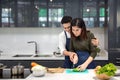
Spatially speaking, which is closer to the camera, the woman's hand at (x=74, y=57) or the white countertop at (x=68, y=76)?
the white countertop at (x=68, y=76)

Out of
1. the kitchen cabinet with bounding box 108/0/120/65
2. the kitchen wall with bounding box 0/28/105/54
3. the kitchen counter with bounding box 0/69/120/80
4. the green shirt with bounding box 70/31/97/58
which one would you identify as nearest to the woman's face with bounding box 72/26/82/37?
the green shirt with bounding box 70/31/97/58

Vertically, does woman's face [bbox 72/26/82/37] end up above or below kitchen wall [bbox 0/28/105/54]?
above

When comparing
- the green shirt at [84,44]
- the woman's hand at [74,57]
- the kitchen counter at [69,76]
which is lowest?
the kitchen counter at [69,76]

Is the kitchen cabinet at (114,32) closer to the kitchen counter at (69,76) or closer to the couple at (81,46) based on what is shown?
the couple at (81,46)

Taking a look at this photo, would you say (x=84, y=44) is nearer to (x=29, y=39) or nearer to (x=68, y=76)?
(x=68, y=76)

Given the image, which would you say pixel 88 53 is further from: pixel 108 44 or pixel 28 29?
pixel 28 29

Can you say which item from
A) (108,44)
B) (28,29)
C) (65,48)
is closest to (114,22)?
(108,44)

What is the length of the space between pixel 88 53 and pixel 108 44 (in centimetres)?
143

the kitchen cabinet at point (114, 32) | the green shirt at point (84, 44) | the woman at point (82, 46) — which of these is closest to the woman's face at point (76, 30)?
the woman at point (82, 46)

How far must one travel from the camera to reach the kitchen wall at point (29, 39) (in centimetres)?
495

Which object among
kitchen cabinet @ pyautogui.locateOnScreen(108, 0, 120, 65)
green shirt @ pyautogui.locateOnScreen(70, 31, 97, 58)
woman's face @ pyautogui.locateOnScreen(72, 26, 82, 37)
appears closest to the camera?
woman's face @ pyautogui.locateOnScreen(72, 26, 82, 37)

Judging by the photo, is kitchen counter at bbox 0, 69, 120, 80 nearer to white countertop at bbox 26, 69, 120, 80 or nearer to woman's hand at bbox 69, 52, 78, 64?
white countertop at bbox 26, 69, 120, 80

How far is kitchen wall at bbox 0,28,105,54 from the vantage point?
4.95 meters

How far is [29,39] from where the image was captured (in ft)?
16.3
